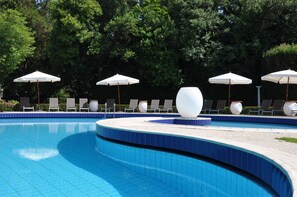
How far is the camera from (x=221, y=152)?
685 centimetres

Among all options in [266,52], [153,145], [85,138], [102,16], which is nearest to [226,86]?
[266,52]

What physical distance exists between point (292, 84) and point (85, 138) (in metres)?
12.7

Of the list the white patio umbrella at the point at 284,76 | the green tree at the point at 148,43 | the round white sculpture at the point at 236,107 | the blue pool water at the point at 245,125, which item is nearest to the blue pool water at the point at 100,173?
the blue pool water at the point at 245,125

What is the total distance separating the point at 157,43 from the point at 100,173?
17.7 metres

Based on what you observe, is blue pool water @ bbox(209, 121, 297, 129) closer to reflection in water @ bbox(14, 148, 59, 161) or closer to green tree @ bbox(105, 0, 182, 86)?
green tree @ bbox(105, 0, 182, 86)

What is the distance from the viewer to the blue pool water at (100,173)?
19.2 ft

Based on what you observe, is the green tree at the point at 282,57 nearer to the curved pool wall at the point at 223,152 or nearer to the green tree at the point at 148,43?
the green tree at the point at 148,43

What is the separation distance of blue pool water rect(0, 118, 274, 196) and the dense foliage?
557 inches

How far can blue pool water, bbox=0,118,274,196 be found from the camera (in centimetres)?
586

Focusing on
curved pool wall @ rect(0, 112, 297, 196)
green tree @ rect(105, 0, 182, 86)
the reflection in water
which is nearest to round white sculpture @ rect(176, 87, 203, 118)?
curved pool wall @ rect(0, 112, 297, 196)

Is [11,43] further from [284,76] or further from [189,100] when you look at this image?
[284,76]

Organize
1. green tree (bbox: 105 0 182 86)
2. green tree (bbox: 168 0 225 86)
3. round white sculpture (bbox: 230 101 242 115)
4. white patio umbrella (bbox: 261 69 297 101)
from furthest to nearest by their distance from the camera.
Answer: green tree (bbox: 105 0 182 86) < green tree (bbox: 168 0 225 86) < round white sculpture (bbox: 230 101 242 115) < white patio umbrella (bbox: 261 69 297 101)

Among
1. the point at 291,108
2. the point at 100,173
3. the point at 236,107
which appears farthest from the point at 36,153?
the point at 291,108

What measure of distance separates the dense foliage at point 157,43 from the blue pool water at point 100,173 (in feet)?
46.4
